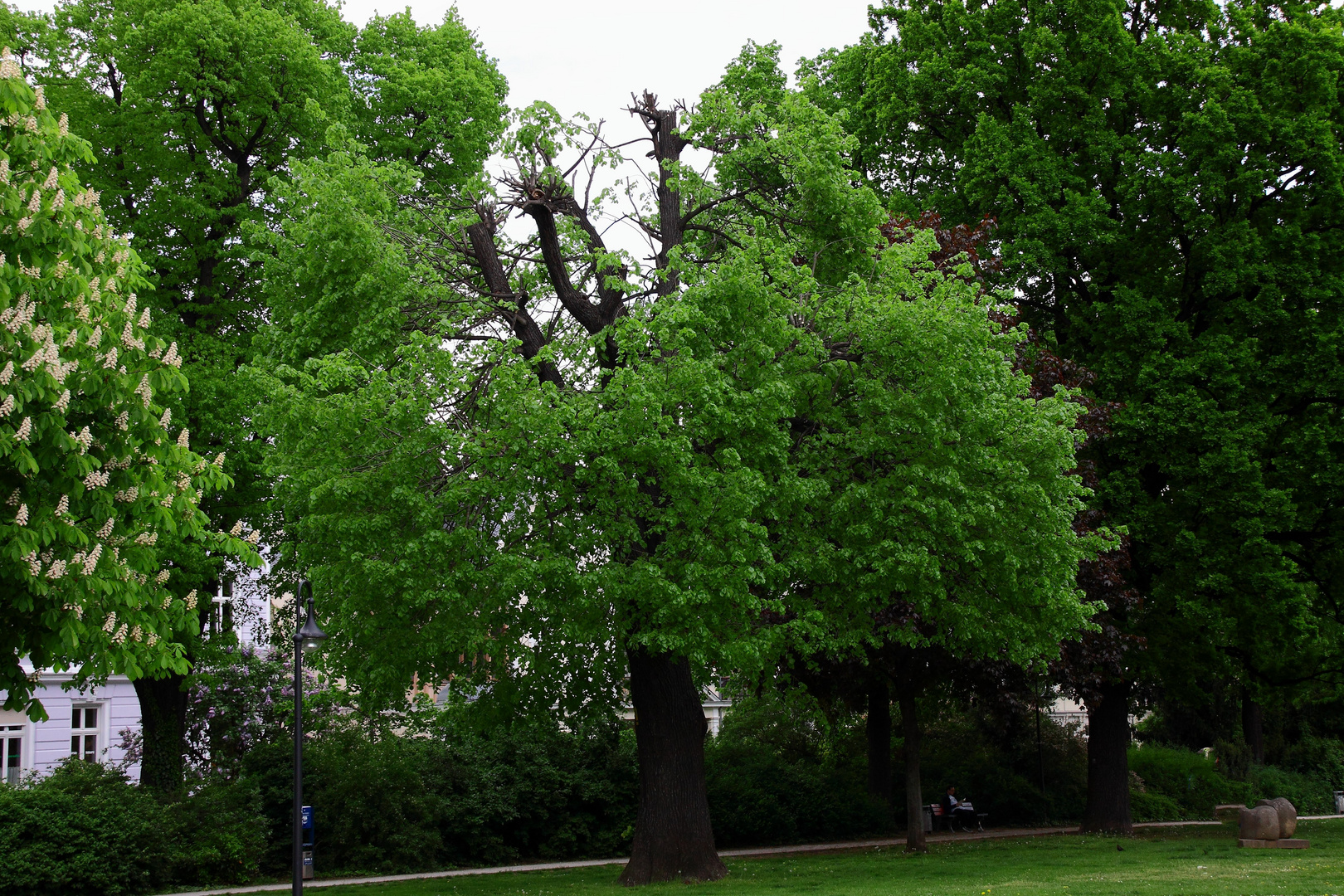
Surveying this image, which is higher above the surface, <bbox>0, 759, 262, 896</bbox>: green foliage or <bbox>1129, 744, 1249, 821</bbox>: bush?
<bbox>0, 759, 262, 896</bbox>: green foliage

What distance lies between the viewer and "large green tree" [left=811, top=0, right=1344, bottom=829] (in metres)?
22.9

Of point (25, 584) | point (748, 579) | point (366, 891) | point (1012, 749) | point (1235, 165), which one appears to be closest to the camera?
point (25, 584)

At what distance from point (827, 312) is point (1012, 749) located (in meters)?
20.2

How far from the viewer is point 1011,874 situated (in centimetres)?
1806

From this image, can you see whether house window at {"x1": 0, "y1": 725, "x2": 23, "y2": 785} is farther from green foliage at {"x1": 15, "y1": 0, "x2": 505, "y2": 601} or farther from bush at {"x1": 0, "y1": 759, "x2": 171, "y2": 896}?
green foliage at {"x1": 15, "y1": 0, "x2": 505, "y2": 601}

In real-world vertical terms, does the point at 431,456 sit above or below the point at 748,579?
above

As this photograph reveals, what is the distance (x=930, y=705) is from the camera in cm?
2967

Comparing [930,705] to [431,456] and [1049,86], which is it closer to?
[1049,86]

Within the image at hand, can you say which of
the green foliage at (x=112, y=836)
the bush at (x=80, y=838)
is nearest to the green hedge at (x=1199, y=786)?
the green foliage at (x=112, y=836)

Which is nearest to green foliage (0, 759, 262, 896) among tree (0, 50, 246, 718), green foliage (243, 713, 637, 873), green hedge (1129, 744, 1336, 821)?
green foliage (243, 713, 637, 873)

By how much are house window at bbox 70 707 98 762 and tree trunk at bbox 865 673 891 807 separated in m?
21.6

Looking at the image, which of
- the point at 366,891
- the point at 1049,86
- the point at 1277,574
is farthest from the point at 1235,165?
the point at 366,891

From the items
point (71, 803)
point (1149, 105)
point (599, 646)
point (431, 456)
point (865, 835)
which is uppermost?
point (1149, 105)

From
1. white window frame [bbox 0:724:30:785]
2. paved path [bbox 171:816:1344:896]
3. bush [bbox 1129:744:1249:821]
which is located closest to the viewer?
paved path [bbox 171:816:1344:896]
